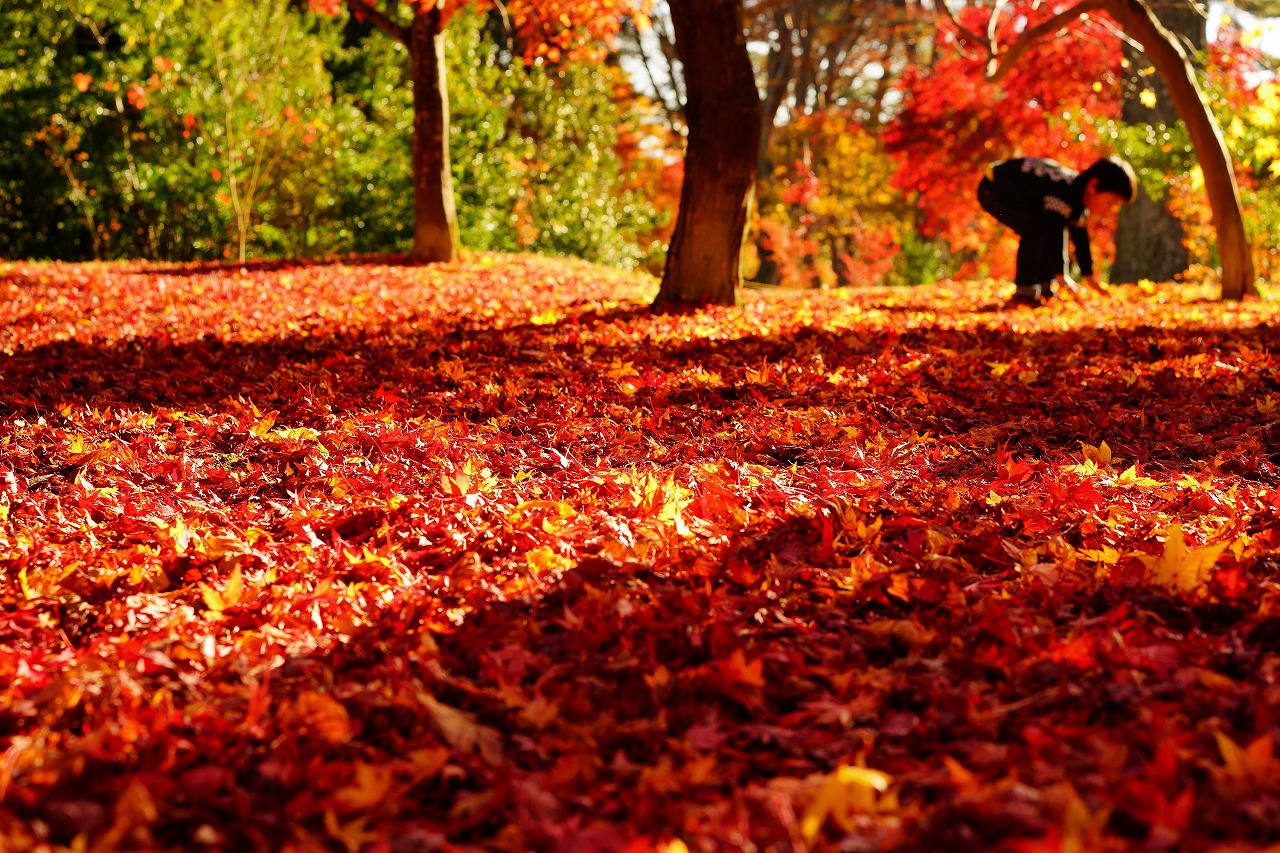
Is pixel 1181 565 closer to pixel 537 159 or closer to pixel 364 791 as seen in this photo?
pixel 364 791

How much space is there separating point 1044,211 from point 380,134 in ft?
30.8

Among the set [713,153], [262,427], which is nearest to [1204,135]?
[713,153]

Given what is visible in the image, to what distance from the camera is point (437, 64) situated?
11805 millimetres

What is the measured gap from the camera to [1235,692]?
2.18m

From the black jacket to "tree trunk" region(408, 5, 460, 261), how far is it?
19.3 feet

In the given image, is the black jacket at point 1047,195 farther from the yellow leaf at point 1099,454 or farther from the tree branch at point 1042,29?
the yellow leaf at point 1099,454

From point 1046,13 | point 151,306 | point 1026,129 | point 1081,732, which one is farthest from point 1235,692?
point 1046,13

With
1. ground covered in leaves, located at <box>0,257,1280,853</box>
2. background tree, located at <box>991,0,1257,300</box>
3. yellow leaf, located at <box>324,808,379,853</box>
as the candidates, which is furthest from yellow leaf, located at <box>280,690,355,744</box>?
background tree, located at <box>991,0,1257,300</box>

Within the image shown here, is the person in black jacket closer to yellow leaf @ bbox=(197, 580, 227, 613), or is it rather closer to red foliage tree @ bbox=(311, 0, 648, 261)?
red foliage tree @ bbox=(311, 0, 648, 261)

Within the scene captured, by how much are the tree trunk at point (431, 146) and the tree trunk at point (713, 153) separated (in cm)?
428

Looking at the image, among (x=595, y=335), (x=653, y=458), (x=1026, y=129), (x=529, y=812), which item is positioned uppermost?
(x=1026, y=129)

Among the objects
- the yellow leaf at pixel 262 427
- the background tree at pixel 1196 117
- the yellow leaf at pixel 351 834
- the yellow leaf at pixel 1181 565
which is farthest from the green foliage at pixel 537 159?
the yellow leaf at pixel 351 834

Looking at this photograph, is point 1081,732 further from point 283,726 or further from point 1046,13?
point 1046,13

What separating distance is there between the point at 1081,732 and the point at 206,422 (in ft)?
13.0
